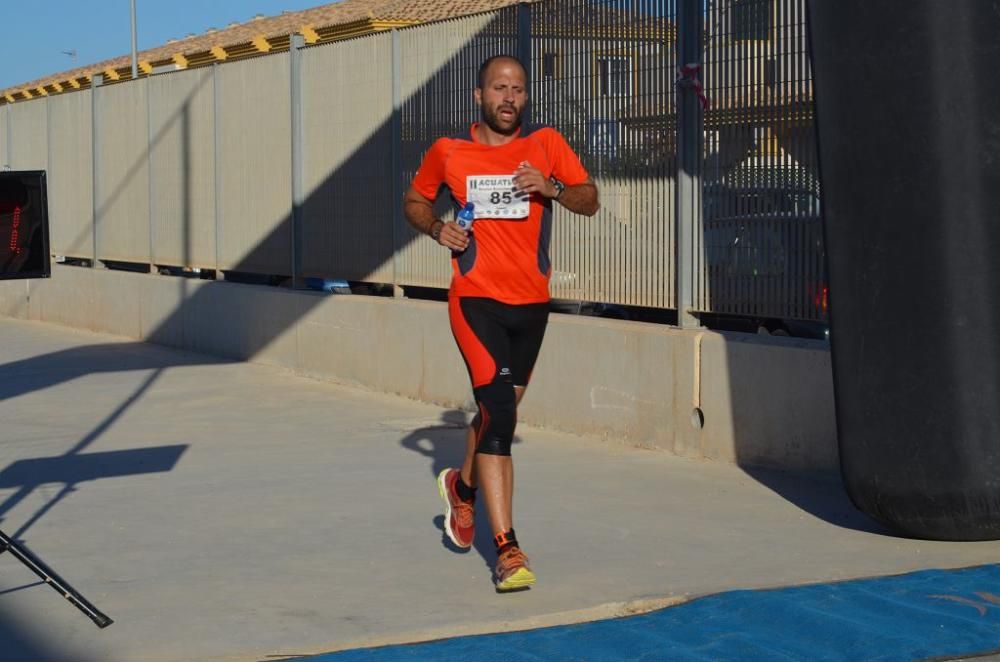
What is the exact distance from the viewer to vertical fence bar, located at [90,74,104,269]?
66.2 feet

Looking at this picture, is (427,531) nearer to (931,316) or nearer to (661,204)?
(931,316)

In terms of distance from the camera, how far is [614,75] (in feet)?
32.6

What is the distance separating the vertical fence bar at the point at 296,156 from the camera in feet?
47.0

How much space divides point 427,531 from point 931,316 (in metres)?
2.43

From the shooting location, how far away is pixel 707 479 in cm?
838

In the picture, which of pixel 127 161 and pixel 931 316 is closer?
pixel 931 316

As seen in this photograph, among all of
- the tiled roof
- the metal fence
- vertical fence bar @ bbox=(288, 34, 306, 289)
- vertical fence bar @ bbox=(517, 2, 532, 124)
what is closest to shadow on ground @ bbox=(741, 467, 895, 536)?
the metal fence

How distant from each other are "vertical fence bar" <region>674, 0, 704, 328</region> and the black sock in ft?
10.6

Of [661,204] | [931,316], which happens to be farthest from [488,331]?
[661,204]

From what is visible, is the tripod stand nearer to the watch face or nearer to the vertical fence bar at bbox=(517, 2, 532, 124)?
the watch face

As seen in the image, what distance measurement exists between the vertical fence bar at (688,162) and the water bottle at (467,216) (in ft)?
11.4

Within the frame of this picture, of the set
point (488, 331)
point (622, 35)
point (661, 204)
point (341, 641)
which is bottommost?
point (341, 641)

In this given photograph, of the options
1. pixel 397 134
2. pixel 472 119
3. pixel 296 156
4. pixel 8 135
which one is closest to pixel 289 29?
pixel 8 135

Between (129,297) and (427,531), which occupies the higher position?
(129,297)
